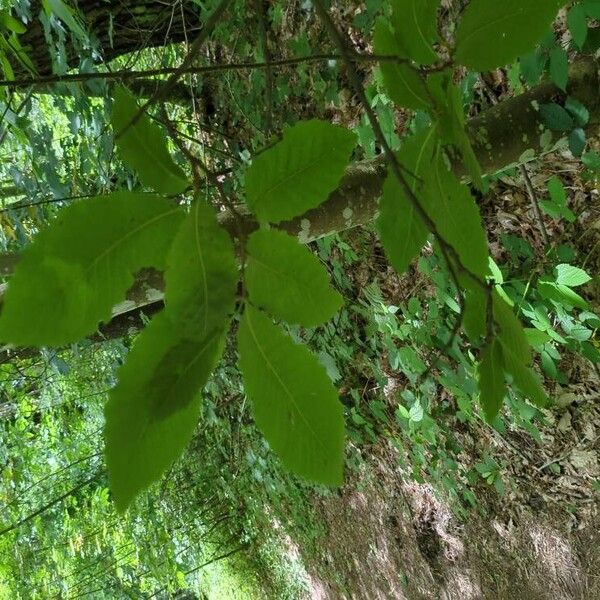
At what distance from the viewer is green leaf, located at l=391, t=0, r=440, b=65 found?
0.35 m

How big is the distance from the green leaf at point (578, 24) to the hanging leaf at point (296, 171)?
2.51 feet

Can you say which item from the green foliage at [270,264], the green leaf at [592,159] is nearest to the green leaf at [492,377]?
the green foliage at [270,264]

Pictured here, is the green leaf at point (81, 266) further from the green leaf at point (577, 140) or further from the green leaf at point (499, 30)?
the green leaf at point (577, 140)

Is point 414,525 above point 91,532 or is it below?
below

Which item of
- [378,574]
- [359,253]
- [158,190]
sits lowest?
[378,574]

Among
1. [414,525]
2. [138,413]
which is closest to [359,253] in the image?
[414,525]

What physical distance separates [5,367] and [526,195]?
7.77 feet

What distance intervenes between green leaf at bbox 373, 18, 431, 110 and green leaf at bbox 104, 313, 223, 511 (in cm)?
21

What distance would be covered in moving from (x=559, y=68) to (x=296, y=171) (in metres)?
0.78

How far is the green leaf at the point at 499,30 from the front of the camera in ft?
1.05

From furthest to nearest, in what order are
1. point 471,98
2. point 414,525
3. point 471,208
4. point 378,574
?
point 378,574 → point 414,525 → point 471,98 → point 471,208

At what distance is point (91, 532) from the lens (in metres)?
3.63

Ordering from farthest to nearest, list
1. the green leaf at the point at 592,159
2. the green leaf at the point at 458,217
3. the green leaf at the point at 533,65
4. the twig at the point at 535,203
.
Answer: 1. the twig at the point at 535,203
2. the green leaf at the point at 592,159
3. the green leaf at the point at 533,65
4. the green leaf at the point at 458,217

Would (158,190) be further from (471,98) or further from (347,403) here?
(347,403)
